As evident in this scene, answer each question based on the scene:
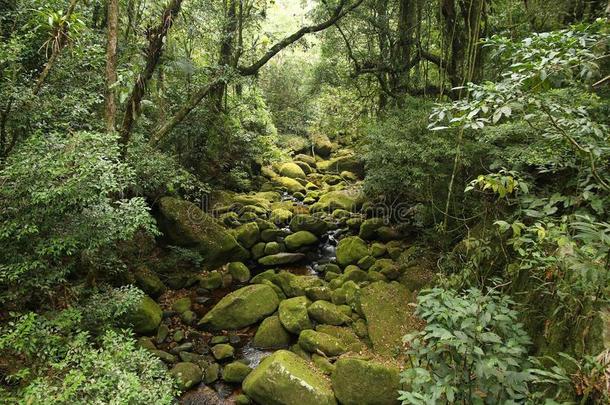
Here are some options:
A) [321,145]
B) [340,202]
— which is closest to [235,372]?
[340,202]

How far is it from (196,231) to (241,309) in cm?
226

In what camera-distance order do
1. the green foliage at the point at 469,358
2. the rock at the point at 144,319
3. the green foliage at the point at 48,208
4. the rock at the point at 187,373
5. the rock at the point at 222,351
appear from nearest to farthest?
the green foliage at the point at 469,358, the green foliage at the point at 48,208, the rock at the point at 187,373, the rock at the point at 222,351, the rock at the point at 144,319

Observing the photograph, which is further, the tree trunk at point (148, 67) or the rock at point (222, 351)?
the rock at point (222, 351)

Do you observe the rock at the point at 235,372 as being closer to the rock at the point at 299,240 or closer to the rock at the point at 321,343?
the rock at the point at 321,343

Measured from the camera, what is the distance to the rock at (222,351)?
A: 5.42m

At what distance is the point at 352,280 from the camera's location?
6988 mm

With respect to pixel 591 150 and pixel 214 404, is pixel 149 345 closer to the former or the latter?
pixel 214 404

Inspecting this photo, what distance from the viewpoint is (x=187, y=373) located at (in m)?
4.95

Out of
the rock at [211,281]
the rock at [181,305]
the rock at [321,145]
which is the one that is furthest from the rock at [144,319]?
the rock at [321,145]

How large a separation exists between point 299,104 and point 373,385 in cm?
1435

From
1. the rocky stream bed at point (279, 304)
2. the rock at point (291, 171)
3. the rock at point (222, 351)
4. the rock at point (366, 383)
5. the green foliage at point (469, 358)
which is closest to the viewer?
the green foliage at point (469, 358)

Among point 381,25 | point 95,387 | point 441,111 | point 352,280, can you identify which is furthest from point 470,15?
point 95,387

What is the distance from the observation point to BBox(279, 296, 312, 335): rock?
5.79 metres

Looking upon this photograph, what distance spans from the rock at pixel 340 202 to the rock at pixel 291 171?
2993 mm
